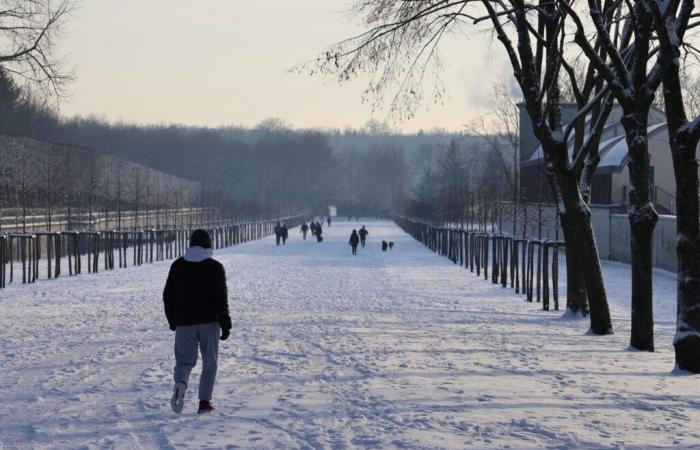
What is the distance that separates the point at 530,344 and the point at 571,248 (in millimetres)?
4027

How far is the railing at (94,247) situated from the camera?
25.5 m

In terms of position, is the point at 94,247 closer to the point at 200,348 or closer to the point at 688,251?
the point at 688,251

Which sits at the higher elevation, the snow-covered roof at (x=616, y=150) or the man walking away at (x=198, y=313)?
the snow-covered roof at (x=616, y=150)

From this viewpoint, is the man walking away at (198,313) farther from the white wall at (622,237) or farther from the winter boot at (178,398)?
the white wall at (622,237)

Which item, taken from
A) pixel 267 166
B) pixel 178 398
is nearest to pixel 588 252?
pixel 178 398

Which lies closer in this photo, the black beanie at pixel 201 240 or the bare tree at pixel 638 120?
the black beanie at pixel 201 240

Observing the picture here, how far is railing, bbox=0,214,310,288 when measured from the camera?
25547 millimetres

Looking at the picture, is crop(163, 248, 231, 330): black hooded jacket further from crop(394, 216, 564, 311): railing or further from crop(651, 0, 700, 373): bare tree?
crop(394, 216, 564, 311): railing

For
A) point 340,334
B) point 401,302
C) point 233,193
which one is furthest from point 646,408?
point 233,193

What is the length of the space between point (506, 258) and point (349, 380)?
1508 cm

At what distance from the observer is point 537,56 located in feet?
53.3

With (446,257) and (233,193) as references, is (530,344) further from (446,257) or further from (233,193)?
(233,193)

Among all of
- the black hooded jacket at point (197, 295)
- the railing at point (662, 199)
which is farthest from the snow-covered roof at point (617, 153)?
the black hooded jacket at point (197, 295)

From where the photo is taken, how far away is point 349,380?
9867mm
